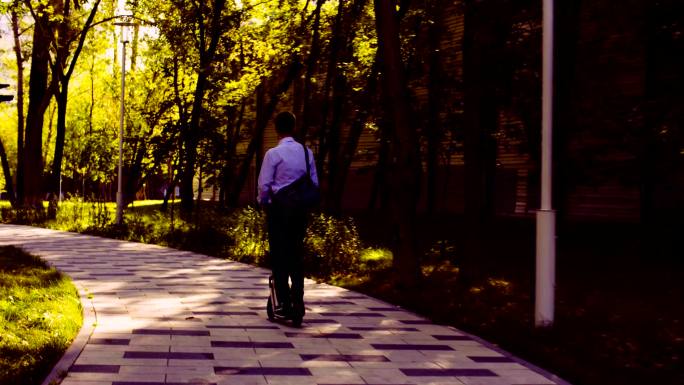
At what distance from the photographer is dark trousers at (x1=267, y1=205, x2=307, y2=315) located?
7727 millimetres

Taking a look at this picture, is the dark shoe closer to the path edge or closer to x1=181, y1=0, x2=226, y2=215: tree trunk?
the path edge

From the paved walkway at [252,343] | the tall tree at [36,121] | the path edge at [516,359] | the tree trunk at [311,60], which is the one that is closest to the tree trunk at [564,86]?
the tree trunk at [311,60]

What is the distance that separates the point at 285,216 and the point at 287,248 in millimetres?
308

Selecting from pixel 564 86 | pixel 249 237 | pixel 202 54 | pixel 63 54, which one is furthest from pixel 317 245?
pixel 63 54

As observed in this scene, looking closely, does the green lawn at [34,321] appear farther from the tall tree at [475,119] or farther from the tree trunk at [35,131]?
the tree trunk at [35,131]

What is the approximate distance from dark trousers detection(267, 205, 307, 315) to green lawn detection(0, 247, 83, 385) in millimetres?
1848

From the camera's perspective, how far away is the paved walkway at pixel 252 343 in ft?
18.9

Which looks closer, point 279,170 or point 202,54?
point 279,170

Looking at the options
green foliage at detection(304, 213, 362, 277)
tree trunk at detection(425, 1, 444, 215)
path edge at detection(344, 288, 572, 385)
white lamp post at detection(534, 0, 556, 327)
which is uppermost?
tree trunk at detection(425, 1, 444, 215)

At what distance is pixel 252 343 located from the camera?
6.93 meters

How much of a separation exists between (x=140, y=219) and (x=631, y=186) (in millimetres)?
12785

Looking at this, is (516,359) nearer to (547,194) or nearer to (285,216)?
(547,194)

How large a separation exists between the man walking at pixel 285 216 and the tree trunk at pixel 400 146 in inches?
133

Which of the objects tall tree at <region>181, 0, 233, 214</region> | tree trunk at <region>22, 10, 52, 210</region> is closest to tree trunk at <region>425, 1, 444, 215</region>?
tall tree at <region>181, 0, 233, 214</region>
